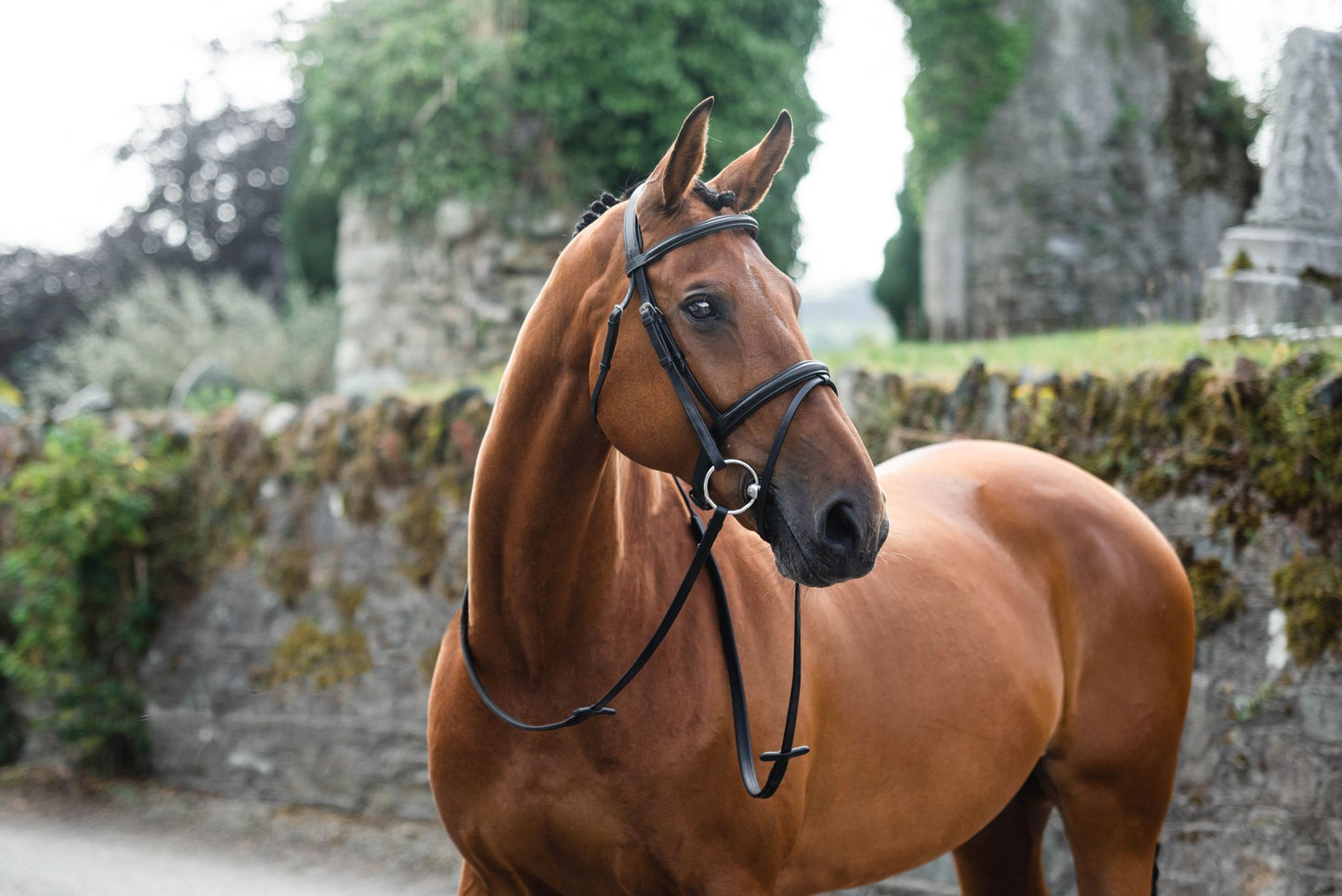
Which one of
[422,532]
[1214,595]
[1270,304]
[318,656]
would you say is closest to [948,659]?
[1214,595]

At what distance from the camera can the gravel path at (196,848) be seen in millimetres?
5043

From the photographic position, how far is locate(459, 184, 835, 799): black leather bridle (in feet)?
5.92

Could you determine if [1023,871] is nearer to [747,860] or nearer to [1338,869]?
[1338,869]

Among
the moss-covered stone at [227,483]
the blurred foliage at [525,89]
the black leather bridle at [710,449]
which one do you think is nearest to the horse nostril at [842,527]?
the black leather bridle at [710,449]

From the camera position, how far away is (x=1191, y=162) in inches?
488

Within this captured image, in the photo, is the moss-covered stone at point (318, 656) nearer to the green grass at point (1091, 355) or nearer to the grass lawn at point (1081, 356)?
the grass lawn at point (1081, 356)

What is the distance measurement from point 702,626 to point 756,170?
95 centimetres

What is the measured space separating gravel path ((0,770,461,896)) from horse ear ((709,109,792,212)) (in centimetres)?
403

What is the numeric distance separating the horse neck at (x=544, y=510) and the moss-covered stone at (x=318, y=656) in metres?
4.23

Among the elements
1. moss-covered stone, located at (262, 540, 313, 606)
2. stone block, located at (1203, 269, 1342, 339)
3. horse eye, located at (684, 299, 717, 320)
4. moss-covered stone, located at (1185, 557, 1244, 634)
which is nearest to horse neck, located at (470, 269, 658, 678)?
horse eye, located at (684, 299, 717, 320)

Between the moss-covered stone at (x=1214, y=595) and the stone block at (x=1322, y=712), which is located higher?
the moss-covered stone at (x=1214, y=595)

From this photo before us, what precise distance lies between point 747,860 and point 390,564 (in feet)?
14.3

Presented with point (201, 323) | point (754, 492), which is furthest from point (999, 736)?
point (201, 323)

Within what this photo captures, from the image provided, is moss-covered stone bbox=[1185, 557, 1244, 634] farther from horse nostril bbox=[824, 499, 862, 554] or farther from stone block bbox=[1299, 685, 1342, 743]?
horse nostril bbox=[824, 499, 862, 554]
